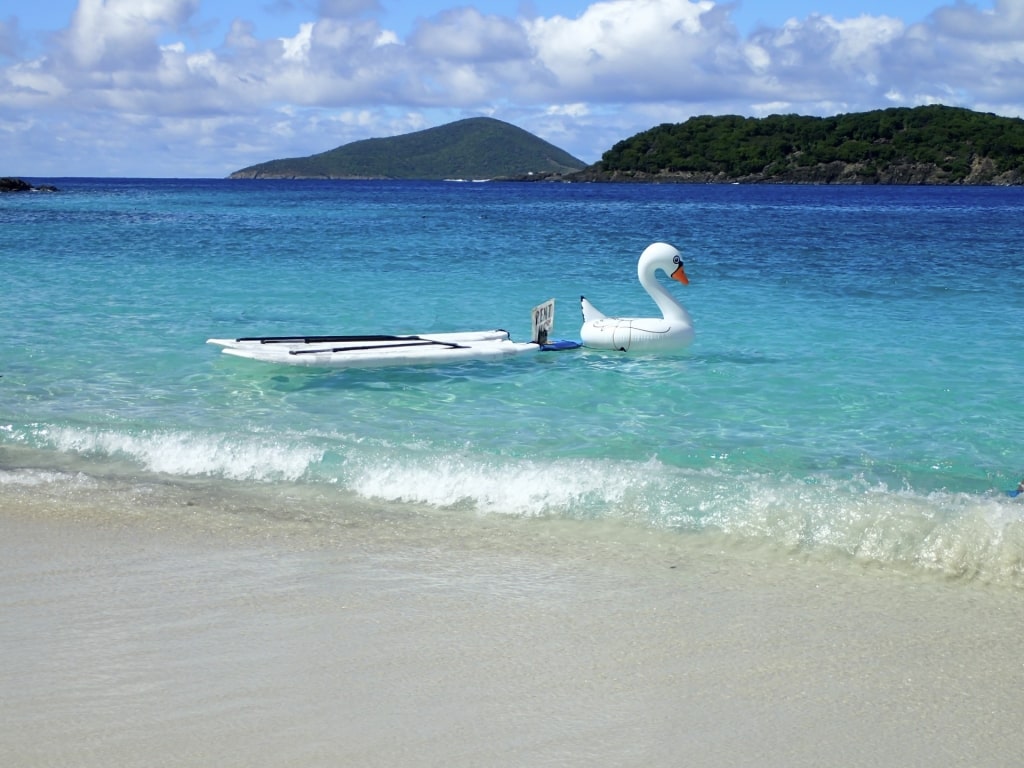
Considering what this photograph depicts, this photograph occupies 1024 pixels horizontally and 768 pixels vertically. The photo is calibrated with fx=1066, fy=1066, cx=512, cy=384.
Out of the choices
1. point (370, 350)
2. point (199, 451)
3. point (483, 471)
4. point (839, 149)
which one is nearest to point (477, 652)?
point (483, 471)

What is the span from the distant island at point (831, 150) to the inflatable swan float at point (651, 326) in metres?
122

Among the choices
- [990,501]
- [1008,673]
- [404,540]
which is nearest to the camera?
[1008,673]

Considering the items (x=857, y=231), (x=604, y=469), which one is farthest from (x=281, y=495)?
(x=857, y=231)

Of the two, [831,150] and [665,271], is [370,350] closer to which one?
[665,271]

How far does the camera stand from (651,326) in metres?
12.5

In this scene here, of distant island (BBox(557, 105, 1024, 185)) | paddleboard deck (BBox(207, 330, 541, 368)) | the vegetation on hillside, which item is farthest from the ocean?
the vegetation on hillside

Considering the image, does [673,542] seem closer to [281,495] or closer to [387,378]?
[281,495]

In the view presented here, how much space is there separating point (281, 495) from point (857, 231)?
35975mm

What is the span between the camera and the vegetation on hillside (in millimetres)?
A: 125250

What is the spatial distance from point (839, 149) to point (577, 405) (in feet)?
445

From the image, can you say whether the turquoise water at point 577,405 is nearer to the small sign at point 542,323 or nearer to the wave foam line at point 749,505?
the wave foam line at point 749,505

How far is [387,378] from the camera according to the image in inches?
426

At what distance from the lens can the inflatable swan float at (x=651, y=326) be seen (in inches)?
490

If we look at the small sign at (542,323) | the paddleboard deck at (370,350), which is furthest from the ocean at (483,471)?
the small sign at (542,323)
